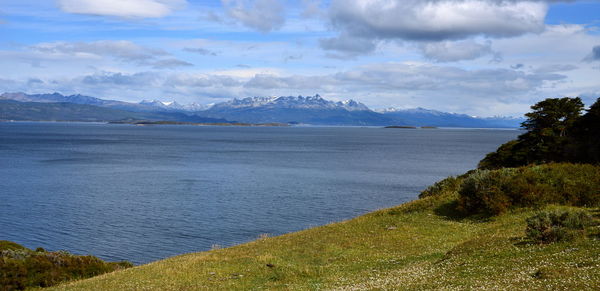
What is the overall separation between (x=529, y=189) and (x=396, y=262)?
13908mm

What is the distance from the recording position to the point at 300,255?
79.8 ft

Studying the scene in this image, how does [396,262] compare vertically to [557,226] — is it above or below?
below

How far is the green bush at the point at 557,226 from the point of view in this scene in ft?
57.4

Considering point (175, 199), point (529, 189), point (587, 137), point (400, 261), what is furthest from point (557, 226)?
point (175, 199)

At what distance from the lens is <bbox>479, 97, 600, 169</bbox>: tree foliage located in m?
51.5

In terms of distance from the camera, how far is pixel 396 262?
20.2 m

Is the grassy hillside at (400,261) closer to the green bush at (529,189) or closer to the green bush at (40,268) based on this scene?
the green bush at (529,189)

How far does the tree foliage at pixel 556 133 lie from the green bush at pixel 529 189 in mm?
22827

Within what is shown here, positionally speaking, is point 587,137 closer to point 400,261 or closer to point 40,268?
point 400,261

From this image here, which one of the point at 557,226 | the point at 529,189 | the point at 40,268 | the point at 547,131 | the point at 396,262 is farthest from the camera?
the point at 547,131

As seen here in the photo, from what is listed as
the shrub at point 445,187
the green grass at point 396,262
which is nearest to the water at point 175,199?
the shrub at point 445,187

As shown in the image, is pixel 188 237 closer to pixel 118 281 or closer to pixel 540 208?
pixel 118 281

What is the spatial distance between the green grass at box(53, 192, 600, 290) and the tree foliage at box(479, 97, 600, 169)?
28.2 metres

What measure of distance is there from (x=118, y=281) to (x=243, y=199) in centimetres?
4793
